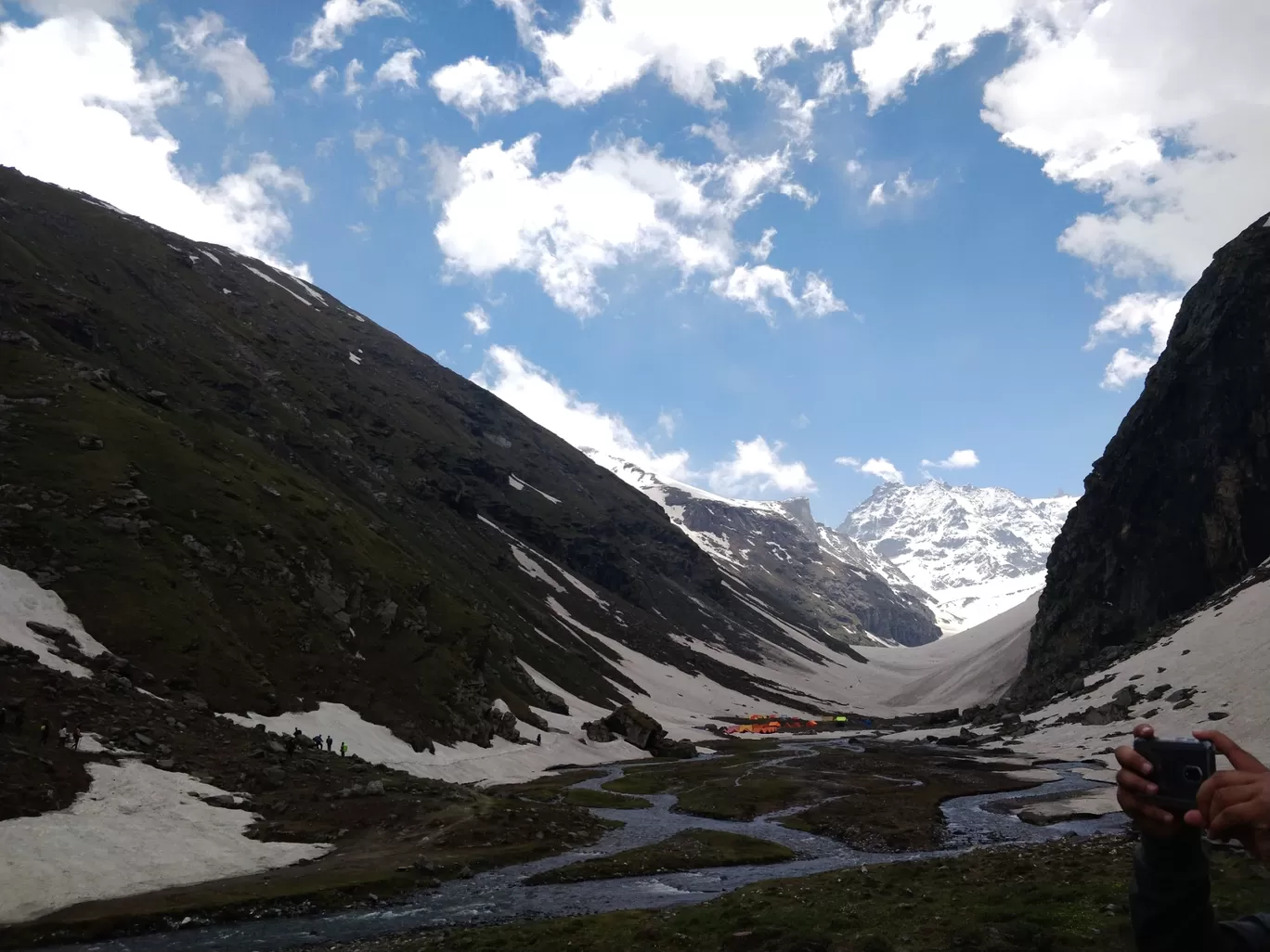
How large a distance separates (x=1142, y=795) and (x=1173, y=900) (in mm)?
782

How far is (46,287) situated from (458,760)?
103m

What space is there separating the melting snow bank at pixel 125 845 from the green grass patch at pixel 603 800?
1036 inches

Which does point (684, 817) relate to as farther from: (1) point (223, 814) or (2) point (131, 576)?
(2) point (131, 576)

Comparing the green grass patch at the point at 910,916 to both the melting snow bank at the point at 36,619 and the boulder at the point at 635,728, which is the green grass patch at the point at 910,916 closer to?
the melting snow bank at the point at 36,619

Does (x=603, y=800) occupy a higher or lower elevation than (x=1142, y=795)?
lower

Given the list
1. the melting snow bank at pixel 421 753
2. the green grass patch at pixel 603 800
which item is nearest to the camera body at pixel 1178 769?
the green grass patch at pixel 603 800

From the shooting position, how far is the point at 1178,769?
4949 mm

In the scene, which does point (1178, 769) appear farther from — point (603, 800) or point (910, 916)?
point (603, 800)

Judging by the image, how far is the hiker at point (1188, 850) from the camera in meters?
4.71

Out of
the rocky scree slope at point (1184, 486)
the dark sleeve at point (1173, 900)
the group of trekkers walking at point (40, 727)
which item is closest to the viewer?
the dark sleeve at point (1173, 900)

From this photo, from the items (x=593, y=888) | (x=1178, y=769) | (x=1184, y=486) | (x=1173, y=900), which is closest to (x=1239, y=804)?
(x=1178, y=769)

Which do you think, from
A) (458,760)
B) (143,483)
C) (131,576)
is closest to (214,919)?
(131,576)

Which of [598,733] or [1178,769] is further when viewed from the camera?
[598,733]

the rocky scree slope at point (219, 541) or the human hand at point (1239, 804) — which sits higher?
the rocky scree slope at point (219, 541)
